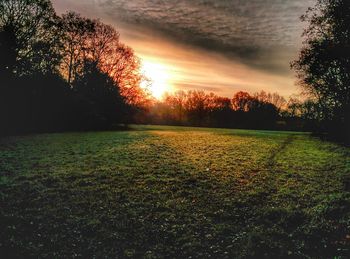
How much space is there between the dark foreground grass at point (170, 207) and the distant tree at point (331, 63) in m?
18.2

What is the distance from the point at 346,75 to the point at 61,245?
38.3 metres

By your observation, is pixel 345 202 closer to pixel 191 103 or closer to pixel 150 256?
pixel 150 256

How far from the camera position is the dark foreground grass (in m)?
10.4

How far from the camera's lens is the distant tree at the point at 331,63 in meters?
35.2

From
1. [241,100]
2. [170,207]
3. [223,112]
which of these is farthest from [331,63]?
[241,100]

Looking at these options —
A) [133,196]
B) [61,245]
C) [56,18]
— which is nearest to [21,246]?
[61,245]

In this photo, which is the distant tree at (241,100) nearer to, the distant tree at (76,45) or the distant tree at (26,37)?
the distant tree at (76,45)

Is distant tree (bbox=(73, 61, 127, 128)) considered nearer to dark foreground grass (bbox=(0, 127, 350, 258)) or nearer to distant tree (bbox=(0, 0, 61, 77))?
distant tree (bbox=(0, 0, 61, 77))

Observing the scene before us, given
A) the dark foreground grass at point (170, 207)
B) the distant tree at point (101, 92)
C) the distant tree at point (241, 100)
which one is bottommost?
the dark foreground grass at point (170, 207)

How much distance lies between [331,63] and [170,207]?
32.5m

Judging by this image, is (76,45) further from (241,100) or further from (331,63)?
(241,100)

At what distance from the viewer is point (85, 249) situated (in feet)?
33.5

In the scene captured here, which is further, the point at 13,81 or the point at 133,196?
the point at 13,81

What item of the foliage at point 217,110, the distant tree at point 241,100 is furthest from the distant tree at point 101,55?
the distant tree at point 241,100
